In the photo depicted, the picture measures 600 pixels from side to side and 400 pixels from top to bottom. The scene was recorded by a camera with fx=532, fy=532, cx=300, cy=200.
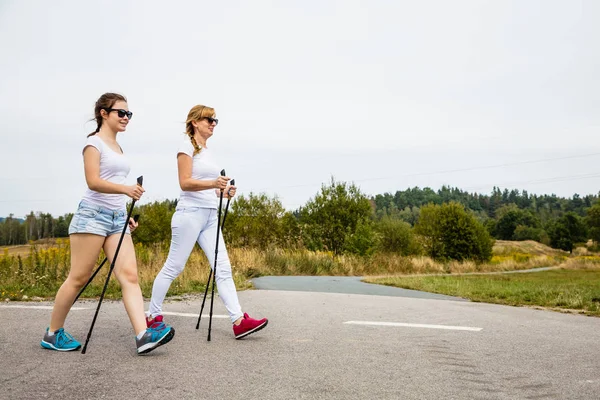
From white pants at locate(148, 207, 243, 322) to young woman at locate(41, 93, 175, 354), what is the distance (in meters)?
0.63

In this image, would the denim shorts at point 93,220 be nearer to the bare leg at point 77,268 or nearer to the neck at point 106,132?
the bare leg at point 77,268

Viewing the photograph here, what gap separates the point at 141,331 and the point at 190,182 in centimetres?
139

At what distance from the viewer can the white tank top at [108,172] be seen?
4.38 meters

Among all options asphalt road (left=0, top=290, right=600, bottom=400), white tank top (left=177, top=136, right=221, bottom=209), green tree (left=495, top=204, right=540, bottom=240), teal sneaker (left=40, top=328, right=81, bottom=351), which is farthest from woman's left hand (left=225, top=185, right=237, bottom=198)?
green tree (left=495, top=204, right=540, bottom=240)

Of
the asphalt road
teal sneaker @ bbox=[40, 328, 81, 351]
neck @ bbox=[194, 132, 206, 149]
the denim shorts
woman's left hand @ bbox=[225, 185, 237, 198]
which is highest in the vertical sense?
neck @ bbox=[194, 132, 206, 149]

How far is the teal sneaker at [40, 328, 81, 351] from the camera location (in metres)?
4.39

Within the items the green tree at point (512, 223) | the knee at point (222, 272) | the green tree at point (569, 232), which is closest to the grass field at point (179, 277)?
the knee at point (222, 272)

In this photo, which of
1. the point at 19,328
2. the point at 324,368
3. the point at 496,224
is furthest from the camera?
the point at 496,224

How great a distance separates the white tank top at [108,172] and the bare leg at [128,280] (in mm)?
298

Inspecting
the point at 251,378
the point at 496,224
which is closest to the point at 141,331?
the point at 251,378

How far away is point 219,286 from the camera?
516 cm

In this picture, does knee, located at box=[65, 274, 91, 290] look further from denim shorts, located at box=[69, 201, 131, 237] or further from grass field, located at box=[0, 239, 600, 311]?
grass field, located at box=[0, 239, 600, 311]

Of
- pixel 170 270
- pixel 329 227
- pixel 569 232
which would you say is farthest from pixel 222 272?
pixel 569 232

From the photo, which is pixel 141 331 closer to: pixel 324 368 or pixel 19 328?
pixel 324 368
